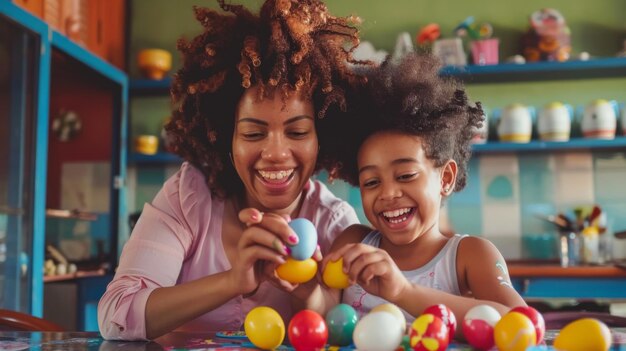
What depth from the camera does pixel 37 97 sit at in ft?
9.16

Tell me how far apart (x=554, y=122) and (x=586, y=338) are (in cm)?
275

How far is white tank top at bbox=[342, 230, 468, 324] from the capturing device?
1.25 metres

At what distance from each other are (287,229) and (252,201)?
0.56m

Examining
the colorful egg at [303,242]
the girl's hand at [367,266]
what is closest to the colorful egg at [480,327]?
the girl's hand at [367,266]

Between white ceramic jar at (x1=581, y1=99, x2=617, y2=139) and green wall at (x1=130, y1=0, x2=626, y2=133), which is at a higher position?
green wall at (x1=130, y1=0, x2=626, y2=133)

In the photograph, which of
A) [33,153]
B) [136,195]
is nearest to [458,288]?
[33,153]

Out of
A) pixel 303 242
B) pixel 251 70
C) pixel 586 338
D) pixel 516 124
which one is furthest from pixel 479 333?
pixel 516 124

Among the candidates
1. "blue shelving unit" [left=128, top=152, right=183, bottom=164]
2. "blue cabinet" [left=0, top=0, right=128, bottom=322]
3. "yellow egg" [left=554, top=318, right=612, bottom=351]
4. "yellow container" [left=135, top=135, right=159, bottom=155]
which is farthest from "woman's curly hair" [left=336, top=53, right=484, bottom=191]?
"yellow container" [left=135, top=135, right=159, bottom=155]

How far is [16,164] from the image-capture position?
2.73 metres

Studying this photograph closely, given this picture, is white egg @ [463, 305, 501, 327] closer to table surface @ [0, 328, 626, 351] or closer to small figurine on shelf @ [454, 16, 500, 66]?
table surface @ [0, 328, 626, 351]

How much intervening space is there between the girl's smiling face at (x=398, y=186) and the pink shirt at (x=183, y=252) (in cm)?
18

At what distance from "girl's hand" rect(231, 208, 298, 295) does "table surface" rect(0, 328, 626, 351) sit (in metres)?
0.10

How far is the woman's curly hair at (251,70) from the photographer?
1246 millimetres

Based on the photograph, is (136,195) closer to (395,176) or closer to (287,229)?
(395,176)
